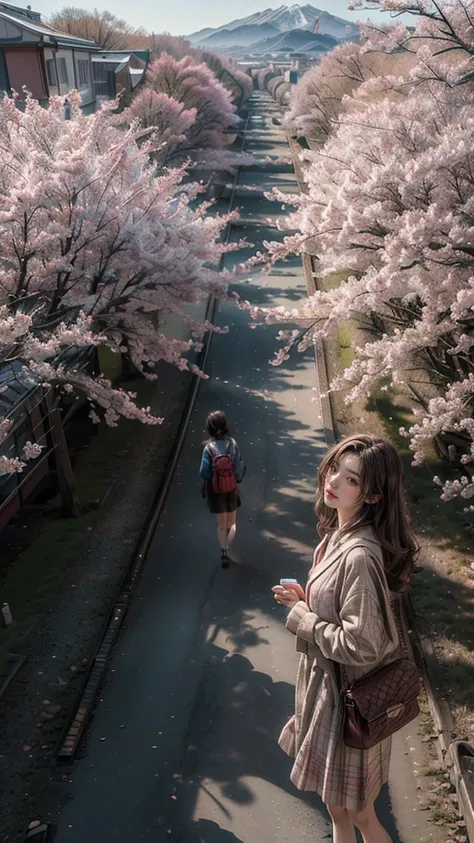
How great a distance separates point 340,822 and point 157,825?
6.94ft

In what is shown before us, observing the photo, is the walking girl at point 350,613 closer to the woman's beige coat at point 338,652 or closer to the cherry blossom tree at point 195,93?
the woman's beige coat at point 338,652

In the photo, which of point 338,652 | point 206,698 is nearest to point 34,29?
point 206,698

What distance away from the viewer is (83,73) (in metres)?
27.3

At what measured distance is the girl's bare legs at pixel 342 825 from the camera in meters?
3.60

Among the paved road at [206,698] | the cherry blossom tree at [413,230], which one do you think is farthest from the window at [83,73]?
the paved road at [206,698]

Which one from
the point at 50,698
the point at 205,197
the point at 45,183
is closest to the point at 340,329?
the point at 45,183

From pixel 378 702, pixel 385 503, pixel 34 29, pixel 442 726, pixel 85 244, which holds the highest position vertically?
pixel 34 29

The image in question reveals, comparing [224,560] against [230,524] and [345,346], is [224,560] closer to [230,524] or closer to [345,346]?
[230,524]

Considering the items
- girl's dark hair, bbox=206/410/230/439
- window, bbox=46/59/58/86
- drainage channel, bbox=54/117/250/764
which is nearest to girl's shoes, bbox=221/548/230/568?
drainage channel, bbox=54/117/250/764

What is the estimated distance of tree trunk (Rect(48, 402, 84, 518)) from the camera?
10336 millimetres

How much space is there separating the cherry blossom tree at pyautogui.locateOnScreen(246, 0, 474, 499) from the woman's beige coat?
453cm

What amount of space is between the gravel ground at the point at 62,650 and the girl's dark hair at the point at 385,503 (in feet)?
12.5

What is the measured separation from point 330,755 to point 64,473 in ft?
25.7

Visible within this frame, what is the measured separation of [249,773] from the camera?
18.6ft
